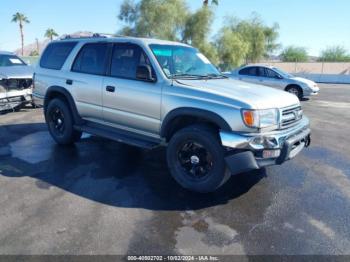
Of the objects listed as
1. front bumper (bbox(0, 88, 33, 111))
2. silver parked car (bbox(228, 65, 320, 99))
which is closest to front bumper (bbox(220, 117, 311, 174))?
front bumper (bbox(0, 88, 33, 111))

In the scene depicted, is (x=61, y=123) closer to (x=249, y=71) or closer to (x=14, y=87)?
(x=14, y=87)

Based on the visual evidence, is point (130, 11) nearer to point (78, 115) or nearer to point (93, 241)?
point (78, 115)

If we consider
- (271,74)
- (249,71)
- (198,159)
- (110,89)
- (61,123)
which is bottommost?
(198,159)

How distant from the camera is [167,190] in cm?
436

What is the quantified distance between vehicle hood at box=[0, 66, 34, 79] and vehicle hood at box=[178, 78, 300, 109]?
22.2 feet

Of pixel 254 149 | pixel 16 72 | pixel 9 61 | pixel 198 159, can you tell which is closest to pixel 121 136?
pixel 198 159

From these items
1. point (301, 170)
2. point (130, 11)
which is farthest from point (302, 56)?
point (301, 170)

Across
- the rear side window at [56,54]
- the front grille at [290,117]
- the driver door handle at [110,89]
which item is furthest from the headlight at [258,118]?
the rear side window at [56,54]

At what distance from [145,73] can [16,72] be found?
21.8 feet

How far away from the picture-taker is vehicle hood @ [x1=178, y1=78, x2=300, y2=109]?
3.92 m

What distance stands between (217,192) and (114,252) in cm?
181

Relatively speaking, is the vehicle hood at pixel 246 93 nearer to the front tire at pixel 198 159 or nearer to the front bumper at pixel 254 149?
the front bumper at pixel 254 149

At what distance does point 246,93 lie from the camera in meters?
4.18

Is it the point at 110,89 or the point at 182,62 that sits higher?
the point at 182,62
